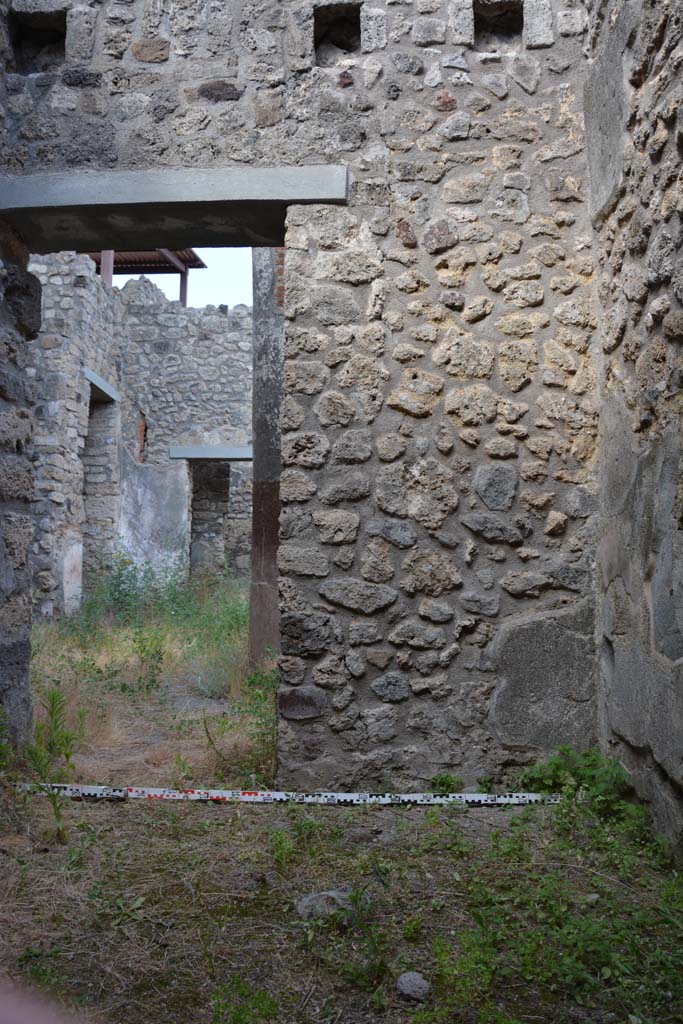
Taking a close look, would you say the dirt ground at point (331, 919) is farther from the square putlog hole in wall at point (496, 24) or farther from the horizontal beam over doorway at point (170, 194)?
the square putlog hole in wall at point (496, 24)

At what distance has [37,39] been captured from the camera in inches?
148

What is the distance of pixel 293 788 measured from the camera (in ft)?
10.7

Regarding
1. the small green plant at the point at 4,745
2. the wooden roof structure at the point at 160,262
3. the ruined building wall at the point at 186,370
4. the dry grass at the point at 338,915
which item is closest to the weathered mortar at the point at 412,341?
the dry grass at the point at 338,915

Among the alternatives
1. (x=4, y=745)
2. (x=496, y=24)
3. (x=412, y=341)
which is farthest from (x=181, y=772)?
(x=496, y=24)

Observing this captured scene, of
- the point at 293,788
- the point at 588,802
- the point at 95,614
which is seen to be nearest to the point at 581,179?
A: the point at 588,802

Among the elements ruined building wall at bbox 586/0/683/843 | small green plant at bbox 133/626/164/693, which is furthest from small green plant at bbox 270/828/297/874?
small green plant at bbox 133/626/164/693

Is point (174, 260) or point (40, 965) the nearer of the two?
point (40, 965)

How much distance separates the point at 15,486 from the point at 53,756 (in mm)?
1197

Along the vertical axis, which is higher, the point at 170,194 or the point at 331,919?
the point at 170,194

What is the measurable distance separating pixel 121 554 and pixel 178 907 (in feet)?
25.0

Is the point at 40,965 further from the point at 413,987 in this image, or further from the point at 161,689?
the point at 161,689

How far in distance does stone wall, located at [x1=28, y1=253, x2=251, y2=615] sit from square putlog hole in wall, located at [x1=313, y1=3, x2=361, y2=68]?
578 centimetres

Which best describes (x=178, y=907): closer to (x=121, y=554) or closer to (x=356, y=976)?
(x=356, y=976)

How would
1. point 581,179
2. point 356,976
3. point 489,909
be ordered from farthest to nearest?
point 581,179, point 489,909, point 356,976
